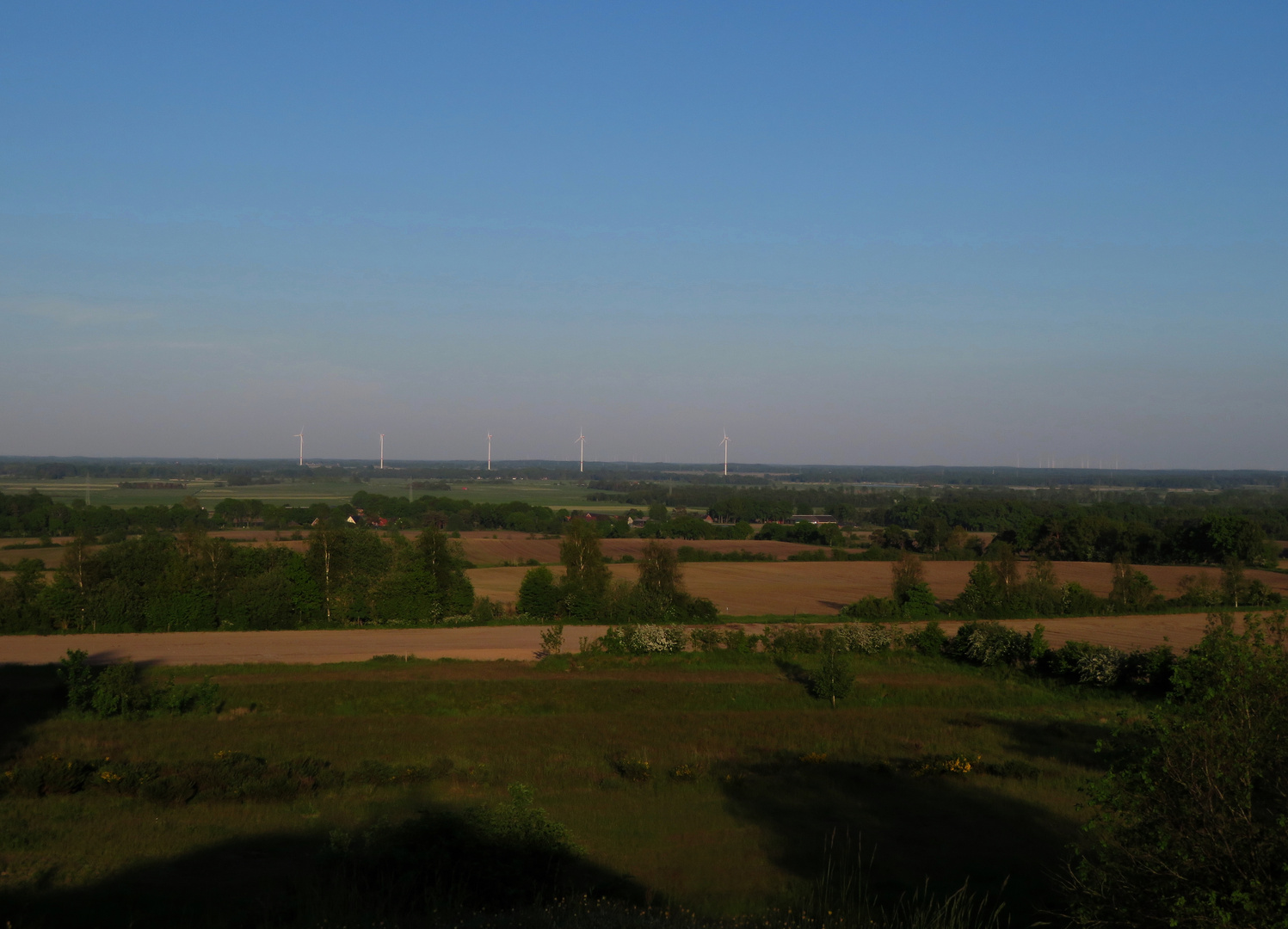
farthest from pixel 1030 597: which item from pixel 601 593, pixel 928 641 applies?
pixel 601 593

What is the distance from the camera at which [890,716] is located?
79.6ft

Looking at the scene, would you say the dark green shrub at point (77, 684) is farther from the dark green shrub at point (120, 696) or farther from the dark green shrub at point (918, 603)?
the dark green shrub at point (918, 603)

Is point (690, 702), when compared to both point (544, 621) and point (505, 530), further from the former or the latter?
point (505, 530)

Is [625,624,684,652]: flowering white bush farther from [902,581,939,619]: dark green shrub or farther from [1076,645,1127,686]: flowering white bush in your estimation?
[902,581,939,619]: dark green shrub

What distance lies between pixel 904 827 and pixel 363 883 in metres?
8.47

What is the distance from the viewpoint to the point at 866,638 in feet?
116

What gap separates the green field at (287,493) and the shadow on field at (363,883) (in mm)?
102106

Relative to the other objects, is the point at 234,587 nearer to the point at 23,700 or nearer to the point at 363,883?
the point at 23,700

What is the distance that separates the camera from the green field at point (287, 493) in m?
115

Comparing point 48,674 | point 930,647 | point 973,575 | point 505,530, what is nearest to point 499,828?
point 48,674

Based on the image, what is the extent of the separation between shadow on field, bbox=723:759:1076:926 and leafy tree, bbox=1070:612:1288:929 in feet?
10.1

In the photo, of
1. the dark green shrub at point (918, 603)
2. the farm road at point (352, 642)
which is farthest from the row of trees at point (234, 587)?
the dark green shrub at point (918, 603)

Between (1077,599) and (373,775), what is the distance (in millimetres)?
43287

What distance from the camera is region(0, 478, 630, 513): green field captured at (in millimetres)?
114750
